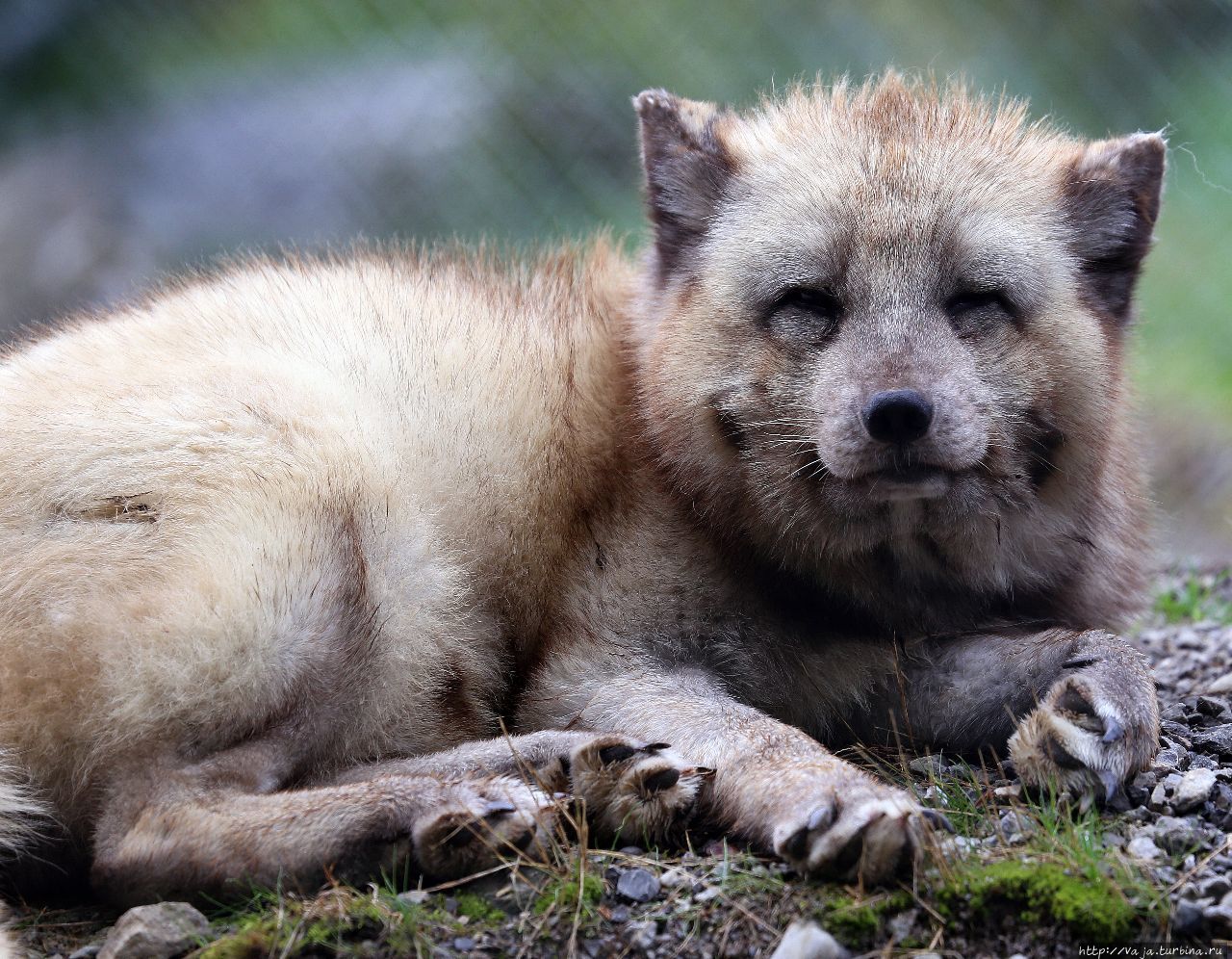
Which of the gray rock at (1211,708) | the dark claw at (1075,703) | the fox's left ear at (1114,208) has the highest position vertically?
the fox's left ear at (1114,208)

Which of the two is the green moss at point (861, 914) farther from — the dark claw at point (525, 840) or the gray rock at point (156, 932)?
the gray rock at point (156, 932)

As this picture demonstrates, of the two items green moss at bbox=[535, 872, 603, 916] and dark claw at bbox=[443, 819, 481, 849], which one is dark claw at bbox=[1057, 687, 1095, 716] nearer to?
green moss at bbox=[535, 872, 603, 916]

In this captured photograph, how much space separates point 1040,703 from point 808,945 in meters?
1.21

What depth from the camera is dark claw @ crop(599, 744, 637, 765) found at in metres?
3.71

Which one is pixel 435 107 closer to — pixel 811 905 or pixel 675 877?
pixel 675 877

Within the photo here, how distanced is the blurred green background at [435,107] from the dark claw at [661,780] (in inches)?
255

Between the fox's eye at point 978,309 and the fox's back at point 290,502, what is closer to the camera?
the fox's back at point 290,502

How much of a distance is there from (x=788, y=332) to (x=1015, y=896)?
5.99ft

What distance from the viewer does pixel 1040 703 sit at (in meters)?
3.87

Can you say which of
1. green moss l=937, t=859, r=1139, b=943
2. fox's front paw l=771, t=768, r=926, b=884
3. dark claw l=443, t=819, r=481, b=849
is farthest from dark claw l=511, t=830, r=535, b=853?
green moss l=937, t=859, r=1139, b=943

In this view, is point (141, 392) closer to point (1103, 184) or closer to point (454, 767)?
point (454, 767)

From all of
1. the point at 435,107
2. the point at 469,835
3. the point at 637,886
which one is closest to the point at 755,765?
the point at 637,886

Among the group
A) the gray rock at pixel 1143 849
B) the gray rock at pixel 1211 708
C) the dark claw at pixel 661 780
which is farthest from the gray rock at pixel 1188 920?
the gray rock at pixel 1211 708

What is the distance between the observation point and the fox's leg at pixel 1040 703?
146 inches
